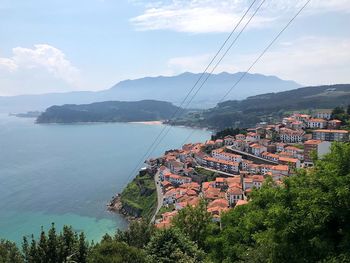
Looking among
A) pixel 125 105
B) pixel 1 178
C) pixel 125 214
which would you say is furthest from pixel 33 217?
pixel 125 105

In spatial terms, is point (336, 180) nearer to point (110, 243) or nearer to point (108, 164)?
point (110, 243)

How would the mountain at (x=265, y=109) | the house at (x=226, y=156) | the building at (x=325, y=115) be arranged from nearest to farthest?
the house at (x=226, y=156) → the building at (x=325, y=115) → the mountain at (x=265, y=109)

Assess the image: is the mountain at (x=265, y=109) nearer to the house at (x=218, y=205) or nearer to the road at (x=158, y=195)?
the road at (x=158, y=195)

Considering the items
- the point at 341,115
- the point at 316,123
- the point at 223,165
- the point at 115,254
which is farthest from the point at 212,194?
the point at 115,254

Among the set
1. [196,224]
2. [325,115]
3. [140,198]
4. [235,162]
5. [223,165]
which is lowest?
[140,198]

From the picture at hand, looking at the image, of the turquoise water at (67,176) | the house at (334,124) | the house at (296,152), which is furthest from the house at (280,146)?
the turquoise water at (67,176)

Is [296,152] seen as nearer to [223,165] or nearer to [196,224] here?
[223,165]
